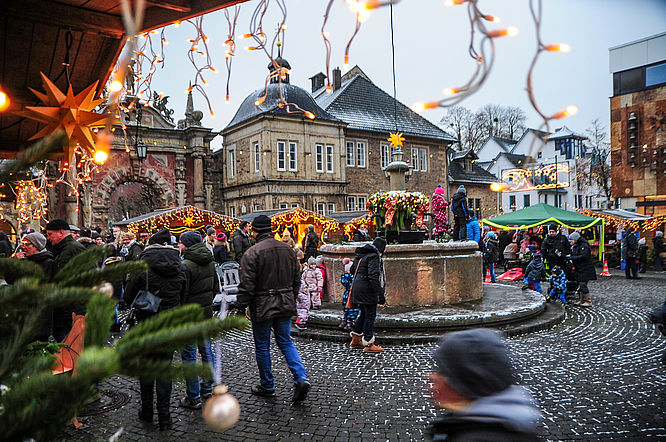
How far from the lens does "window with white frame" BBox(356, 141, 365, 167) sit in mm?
32594

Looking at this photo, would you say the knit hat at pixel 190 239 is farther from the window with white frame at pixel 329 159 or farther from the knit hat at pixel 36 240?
the window with white frame at pixel 329 159

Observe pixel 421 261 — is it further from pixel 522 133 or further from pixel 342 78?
pixel 522 133

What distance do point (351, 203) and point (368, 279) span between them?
25.9 m

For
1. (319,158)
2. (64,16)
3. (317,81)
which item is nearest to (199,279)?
(64,16)

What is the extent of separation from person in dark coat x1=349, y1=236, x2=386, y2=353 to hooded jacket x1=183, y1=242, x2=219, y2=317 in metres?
2.24

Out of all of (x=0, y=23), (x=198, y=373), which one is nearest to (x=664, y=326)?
(x=198, y=373)

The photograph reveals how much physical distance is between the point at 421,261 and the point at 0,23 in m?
7.25

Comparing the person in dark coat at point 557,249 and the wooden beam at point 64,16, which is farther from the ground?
the wooden beam at point 64,16

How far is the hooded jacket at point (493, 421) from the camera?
1.75 m

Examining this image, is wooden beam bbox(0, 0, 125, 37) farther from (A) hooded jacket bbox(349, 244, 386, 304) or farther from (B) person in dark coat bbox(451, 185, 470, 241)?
(B) person in dark coat bbox(451, 185, 470, 241)

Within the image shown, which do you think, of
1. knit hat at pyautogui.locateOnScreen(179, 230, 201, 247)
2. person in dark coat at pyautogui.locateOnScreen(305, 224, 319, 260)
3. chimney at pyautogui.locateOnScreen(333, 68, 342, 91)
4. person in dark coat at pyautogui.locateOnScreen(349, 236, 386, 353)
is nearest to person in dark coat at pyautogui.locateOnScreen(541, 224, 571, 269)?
person in dark coat at pyautogui.locateOnScreen(349, 236, 386, 353)

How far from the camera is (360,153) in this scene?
32781 mm

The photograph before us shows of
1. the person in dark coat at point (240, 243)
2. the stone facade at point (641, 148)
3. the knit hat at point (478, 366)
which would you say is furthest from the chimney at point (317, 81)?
the knit hat at point (478, 366)

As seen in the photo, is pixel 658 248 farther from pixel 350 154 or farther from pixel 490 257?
pixel 350 154
